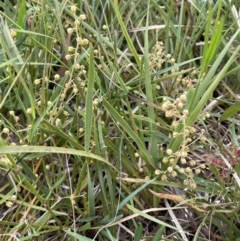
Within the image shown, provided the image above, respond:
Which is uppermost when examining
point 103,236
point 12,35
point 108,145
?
point 12,35

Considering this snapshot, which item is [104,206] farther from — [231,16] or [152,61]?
[231,16]

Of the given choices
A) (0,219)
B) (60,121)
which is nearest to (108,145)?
(60,121)

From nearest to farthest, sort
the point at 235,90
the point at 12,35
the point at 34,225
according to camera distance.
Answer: the point at 34,225, the point at 12,35, the point at 235,90

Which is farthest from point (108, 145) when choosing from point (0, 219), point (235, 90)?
point (235, 90)

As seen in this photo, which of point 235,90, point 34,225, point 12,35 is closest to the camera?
point 34,225

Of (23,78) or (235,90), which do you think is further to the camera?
(235,90)

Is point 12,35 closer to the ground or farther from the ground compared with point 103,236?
farther from the ground

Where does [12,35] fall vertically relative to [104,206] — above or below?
above

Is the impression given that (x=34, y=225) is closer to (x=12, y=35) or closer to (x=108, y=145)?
(x=108, y=145)

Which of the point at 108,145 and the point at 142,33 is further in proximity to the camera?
the point at 142,33
